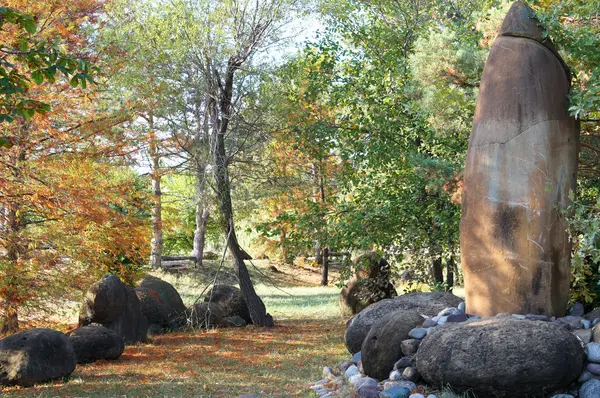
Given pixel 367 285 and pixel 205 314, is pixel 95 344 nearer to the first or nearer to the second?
pixel 205 314

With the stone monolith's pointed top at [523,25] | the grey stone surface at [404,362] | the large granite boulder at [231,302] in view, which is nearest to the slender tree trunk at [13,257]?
the large granite boulder at [231,302]

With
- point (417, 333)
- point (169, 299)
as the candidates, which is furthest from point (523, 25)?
point (169, 299)

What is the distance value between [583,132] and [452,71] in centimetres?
229

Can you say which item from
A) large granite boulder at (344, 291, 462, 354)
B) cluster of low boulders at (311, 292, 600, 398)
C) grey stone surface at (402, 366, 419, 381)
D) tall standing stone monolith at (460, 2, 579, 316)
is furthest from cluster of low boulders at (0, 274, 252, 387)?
tall standing stone monolith at (460, 2, 579, 316)

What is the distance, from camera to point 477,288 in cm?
778

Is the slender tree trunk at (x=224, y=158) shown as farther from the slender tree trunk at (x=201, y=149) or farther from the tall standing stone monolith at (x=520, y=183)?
the tall standing stone monolith at (x=520, y=183)

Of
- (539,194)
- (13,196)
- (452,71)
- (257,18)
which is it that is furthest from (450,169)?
(13,196)

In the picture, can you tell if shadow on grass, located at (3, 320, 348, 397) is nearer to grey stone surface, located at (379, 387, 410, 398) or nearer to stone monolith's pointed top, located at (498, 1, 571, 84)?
grey stone surface, located at (379, 387, 410, 398)

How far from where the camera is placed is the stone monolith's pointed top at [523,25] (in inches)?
315

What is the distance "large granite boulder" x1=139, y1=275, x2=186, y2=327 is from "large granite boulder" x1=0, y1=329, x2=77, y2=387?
5.96 meters

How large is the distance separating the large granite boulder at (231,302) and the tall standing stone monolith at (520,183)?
8825 millimetres

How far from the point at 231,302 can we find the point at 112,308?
4.35m

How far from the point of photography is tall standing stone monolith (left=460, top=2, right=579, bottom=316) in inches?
294

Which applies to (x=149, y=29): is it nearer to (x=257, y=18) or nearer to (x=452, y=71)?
(x=257, y=18)
